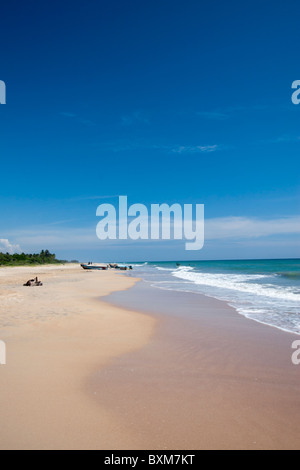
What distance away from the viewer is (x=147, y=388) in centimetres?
453

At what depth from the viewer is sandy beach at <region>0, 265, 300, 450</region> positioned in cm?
331

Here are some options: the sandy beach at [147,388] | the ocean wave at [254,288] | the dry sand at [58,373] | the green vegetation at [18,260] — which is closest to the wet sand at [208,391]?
the sandy beach at [147,388]

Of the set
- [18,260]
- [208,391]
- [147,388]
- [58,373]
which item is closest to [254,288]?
[208,391]

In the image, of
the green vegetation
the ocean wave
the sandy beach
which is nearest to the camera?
the sandy beach

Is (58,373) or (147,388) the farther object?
(58,373)

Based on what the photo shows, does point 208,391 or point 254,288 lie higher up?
point 208,391

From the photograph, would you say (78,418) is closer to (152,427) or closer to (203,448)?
(152,427)

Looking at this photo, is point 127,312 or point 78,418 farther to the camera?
point 127,312

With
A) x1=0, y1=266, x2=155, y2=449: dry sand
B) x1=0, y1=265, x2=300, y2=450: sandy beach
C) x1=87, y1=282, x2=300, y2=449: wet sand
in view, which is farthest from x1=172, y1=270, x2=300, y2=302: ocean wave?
x1=0, y1=266, x2=155, y2=449: dry sand

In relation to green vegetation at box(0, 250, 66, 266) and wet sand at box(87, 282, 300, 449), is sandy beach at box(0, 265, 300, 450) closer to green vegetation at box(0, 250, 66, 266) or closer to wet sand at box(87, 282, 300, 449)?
wet sand at box(87, 282, 300, 449)

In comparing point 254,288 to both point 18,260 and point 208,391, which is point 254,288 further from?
point 18,260

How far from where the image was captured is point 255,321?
31.5 ft
